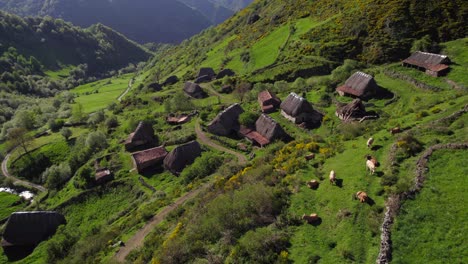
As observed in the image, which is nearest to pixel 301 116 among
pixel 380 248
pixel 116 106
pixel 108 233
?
pixel 108 233

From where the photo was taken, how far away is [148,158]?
66.4 m

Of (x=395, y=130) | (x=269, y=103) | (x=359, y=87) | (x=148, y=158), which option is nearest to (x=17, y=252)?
(x=148, y=158)

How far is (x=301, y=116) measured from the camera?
65.2m

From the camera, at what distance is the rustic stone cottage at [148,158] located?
6562 centimetres

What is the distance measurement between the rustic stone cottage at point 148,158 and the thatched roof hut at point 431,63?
53440mm

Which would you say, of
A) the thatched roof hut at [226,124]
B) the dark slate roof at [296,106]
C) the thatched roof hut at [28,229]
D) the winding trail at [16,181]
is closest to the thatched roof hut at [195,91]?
the thatched roof hut at [226,124]

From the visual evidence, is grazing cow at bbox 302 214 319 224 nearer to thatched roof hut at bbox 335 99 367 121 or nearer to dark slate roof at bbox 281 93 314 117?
thatched roof hut at bbox 335 99 367 121

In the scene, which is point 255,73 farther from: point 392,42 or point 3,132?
point 3,132

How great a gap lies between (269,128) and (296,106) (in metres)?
7.09

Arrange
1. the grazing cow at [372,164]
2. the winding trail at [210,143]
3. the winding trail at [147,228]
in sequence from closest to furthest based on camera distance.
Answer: the grazing cow at [372,164] → the winding trail at [147,228] → the winding trail at [210,143]

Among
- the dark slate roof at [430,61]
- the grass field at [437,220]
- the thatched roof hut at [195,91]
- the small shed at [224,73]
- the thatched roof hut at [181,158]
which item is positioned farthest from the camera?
the small shed at [224,73]

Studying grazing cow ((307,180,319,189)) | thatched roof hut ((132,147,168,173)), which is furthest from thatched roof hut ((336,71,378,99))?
thatched roof hut ((132,147,168,173))

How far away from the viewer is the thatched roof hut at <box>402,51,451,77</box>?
65.8 m

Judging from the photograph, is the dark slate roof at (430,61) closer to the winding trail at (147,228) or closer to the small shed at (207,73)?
the winding trail at (147,228)
